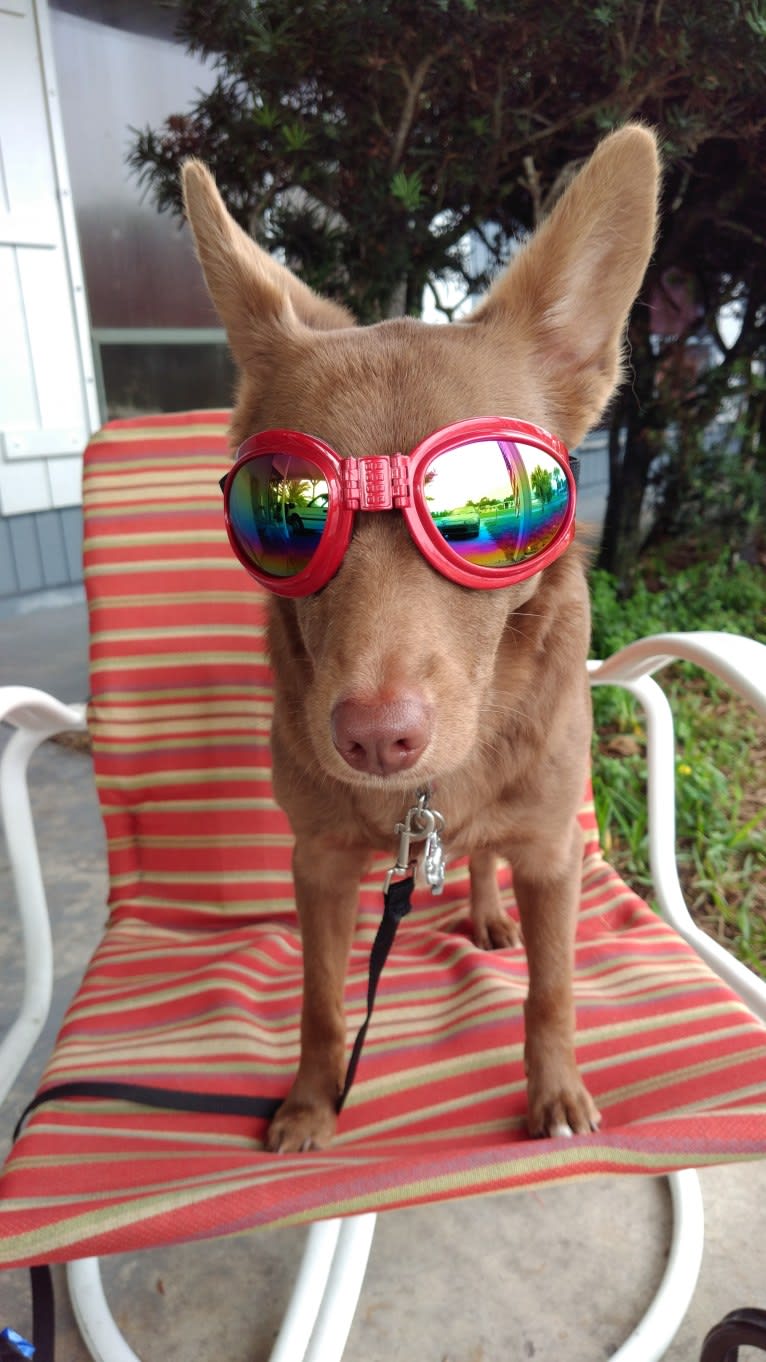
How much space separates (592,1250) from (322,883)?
1.08m

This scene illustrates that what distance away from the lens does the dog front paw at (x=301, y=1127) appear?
4.74 ft

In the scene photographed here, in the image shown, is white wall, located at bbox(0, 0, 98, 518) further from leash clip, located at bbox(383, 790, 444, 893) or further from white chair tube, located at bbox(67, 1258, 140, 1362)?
leash clip, located at bbox(383, 790, 444, 893)

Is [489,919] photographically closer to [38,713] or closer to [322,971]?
[322,971]

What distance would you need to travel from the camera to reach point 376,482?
3.61 feet

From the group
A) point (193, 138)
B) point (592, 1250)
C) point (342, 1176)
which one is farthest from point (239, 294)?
point (193, 138)

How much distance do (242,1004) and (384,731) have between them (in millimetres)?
1011

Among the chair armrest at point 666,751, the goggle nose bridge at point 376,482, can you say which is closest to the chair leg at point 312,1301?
the chair armrest at point 666,751

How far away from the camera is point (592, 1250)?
1930 mm

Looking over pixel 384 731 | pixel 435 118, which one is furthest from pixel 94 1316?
pixel 435 118

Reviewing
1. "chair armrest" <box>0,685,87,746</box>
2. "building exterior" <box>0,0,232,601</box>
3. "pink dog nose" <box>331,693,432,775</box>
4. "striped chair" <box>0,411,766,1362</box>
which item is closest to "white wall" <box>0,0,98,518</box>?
"building exterior" <box>0,0,232,601</box>

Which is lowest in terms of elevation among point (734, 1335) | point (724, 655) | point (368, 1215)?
point (368, 1215)

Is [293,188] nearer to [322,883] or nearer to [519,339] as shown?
[519,339]

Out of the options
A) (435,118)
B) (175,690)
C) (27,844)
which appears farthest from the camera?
(435,118)

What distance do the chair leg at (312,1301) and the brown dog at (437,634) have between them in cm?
40
